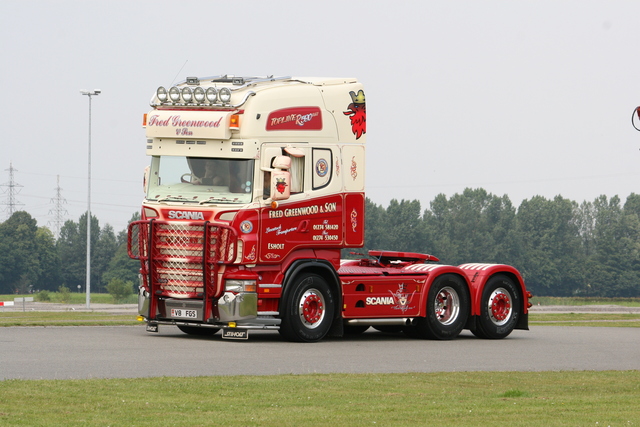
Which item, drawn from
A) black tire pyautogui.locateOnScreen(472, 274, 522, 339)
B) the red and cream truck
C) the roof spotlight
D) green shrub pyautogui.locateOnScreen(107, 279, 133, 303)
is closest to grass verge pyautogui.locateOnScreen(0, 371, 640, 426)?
the red and cream truck

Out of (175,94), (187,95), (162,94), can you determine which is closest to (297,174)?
(187,95)

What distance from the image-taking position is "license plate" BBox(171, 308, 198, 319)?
18641mm

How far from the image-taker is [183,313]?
18.8 m

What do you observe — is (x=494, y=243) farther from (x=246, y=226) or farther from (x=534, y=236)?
(x=246, y=226)

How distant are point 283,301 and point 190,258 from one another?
1.83 metres

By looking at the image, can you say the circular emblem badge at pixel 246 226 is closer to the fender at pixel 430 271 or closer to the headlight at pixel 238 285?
the headlight at pixel 238 285

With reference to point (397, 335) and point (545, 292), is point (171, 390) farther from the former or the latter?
point (545, 292)

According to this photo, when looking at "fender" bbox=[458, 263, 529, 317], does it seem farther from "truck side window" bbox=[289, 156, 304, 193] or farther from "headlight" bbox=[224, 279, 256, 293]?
"headlight" bbox=[224, 279, 256, 293]

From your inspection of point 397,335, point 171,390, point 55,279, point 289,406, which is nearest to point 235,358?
point 171,390

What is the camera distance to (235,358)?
1576 centimetres

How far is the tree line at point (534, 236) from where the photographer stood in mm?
121775

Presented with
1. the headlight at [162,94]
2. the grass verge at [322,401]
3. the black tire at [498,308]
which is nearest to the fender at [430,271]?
the black tire at [498,308]

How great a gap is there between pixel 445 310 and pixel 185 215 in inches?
234

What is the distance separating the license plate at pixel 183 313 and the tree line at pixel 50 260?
101913 mm
